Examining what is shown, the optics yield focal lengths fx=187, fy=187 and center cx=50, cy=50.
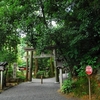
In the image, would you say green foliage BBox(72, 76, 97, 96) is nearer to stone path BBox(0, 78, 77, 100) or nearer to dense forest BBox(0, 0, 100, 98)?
dense forest BBox(0, 0, 100, 98)

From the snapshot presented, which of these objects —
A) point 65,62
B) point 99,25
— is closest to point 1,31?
point 65,62

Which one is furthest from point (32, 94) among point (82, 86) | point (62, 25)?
point (62, 25)

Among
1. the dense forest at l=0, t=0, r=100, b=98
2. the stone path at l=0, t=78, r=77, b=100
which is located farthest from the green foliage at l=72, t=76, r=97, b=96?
the stone path at l=0, t=78, r=77, b=100

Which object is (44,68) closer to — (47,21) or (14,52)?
(14,52)

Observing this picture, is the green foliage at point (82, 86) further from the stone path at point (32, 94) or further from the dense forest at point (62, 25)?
the stone path at point (32, 94)

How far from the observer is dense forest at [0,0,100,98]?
10.0m

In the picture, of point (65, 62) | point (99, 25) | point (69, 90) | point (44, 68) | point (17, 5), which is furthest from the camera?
point (44, 68)

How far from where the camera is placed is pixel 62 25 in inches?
457

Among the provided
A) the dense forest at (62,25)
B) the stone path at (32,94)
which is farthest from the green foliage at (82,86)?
the stone path at (32,94)

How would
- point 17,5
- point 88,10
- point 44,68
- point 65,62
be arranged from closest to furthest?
point 88,10, point 17,5, point 65,62, point 44,68

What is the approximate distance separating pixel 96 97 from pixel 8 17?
7361 mm

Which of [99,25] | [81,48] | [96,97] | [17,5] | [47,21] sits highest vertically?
[17,5]

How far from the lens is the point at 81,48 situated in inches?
444

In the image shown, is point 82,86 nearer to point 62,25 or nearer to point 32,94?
point 32,94
